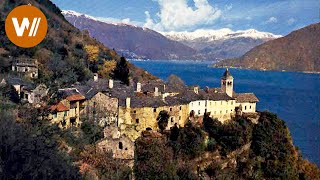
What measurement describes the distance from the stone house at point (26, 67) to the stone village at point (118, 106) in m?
5.39

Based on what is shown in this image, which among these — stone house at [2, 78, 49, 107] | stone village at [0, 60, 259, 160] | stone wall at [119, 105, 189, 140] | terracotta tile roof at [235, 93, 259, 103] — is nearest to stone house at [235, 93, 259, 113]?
terracotta tile roof at [235, 93, 259, 103]

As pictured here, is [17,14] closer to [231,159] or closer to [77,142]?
[77,142]

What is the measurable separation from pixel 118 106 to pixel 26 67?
12184 millimetres

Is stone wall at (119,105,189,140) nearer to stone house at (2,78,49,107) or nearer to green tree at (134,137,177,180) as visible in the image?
green tree at (134,137,177,180)

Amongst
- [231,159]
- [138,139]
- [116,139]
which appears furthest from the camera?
[231,159]

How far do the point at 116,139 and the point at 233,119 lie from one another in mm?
13080

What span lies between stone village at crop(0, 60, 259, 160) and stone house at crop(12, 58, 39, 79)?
5.39 metres

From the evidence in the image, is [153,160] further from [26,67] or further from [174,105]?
[26,67]

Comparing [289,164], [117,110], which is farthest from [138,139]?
[289,164]

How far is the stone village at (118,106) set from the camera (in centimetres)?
2821

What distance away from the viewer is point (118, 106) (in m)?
30.4

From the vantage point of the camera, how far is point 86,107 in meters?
31.5

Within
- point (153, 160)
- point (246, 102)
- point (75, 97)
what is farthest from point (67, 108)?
point (246, 102)

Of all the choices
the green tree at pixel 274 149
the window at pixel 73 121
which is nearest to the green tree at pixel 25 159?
the window at pixel 73 121
